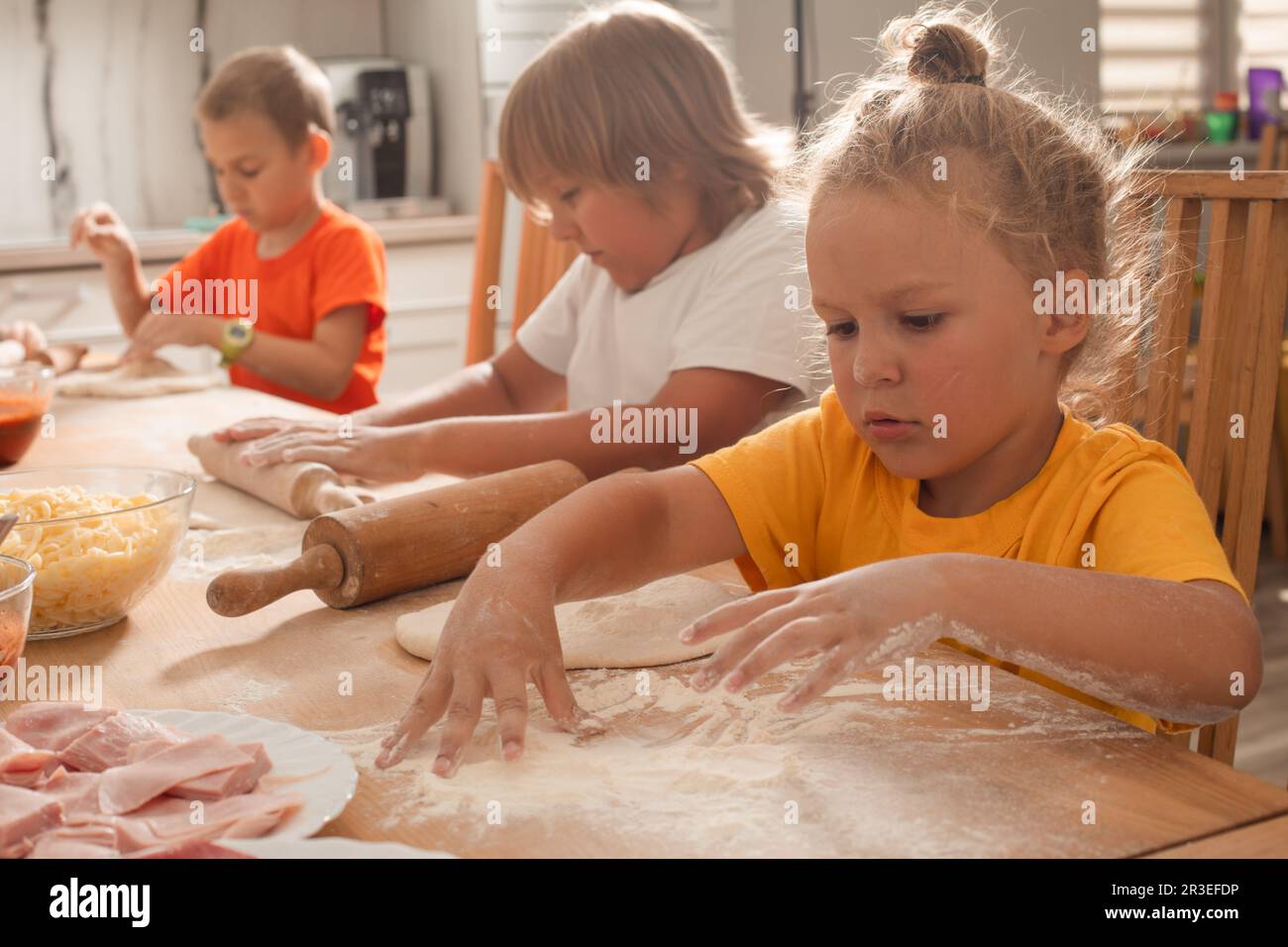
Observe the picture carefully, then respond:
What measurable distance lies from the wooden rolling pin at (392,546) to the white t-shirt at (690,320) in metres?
0.44

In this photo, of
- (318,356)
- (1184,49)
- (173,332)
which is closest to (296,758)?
(173,332)

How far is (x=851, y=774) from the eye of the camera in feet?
2.14

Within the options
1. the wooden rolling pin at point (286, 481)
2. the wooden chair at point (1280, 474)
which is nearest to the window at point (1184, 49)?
the wooden chair at point (1280, 474)

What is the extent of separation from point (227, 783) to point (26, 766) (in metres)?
0.10

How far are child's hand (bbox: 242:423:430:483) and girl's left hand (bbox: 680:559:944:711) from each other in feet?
2.49

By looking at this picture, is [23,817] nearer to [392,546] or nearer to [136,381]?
[392,546]

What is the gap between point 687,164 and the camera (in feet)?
5.01

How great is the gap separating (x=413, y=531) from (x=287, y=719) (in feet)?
0.84

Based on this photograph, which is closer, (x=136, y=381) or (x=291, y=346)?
(x=136, y=381)

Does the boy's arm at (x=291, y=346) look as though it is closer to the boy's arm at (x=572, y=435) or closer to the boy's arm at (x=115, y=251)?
the boy's arm at (x=115, y=251)

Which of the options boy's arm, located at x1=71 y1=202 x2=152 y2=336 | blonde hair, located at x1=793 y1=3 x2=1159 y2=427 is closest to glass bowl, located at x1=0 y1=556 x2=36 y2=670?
blonde hair, located at x1=793 y1=3 x2=1159 y2=427

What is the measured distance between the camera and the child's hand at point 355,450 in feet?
4.31

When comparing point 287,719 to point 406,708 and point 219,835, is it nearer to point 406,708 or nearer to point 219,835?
point 406,708

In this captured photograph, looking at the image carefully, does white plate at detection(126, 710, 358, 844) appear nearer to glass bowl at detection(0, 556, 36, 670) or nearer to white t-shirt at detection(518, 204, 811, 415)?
glass bowl at detection(0, 556, 36, 670)
